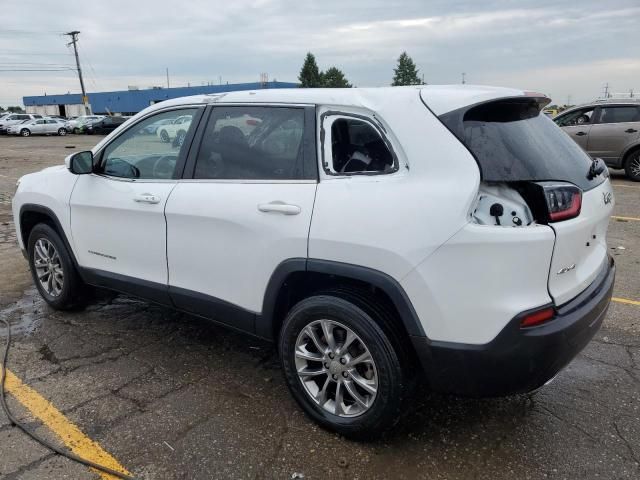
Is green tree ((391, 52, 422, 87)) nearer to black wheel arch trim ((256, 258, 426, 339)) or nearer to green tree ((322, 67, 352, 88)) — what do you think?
green tree ((322, 67, 352, 88))

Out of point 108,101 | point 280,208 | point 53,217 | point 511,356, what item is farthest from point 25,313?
point 108,101

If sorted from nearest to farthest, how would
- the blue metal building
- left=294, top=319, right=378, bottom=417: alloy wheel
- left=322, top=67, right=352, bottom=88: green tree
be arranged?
left=294, top=319, right=378, bottom=417: alloy wheel, the blue metal building, left=322, top=67, right=352, bottom=88: green tree

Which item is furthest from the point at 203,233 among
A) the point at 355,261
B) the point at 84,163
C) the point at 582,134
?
the point at 582,134

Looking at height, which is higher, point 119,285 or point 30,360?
point 119,285

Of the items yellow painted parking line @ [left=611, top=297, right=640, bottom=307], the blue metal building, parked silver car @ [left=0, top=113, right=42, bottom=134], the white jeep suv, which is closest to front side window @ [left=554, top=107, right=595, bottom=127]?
yellow painted parking line @ [left=611, top=297, right=640, bottom=307]

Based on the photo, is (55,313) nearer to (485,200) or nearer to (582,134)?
(485,200)

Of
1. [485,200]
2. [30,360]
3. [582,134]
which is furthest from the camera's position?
[582,134]

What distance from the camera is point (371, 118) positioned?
8.47 feet

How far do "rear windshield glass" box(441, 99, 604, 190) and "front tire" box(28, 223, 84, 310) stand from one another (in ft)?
10.8

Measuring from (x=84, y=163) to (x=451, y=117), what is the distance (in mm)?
2713

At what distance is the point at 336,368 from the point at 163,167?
70.1 inches

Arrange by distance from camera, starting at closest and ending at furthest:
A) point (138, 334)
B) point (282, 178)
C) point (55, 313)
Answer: point (282, 178), point (138, 334), point (55, 313)

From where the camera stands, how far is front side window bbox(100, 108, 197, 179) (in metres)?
3.43

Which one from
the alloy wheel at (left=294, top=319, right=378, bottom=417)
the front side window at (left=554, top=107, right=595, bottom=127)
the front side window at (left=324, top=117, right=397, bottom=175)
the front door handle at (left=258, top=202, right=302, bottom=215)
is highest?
the front side window at (left=324, top=117, right=397, bottom=175)
